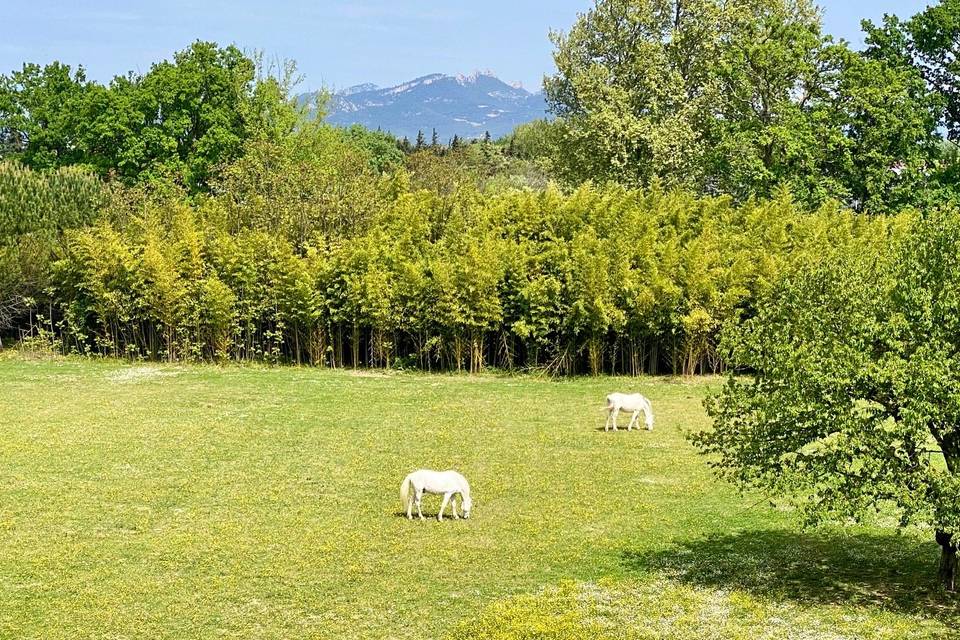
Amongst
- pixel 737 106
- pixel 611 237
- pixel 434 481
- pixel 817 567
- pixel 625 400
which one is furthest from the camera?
pixel 737 106

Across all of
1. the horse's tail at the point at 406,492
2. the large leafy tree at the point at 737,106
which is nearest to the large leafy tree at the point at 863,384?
the horse's tail at the point at 406,492

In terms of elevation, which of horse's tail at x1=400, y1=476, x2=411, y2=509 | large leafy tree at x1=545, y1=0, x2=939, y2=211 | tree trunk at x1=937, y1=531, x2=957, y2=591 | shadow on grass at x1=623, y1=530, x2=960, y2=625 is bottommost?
shadow on grass at x1=623, y1=530, x2=960, y2=625

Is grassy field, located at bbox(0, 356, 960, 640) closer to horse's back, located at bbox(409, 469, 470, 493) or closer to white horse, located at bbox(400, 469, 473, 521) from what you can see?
white horse, located at bbox(400, 469, 473, 521)

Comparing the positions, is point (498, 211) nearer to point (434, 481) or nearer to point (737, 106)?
point (737, 106)

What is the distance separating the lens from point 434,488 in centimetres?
1466

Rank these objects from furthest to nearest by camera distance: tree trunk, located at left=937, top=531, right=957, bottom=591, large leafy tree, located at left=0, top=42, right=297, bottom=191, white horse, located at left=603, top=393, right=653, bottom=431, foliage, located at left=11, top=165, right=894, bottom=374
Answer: large leafy tree, located at left=0, top=42, right=297, bottom=191 < foliage, located at left=11, top=165, right=894, bottom=374 < white horse, located at left=603, top=393, right=653, bottom=431 < tree trunk, located at left=937, top=531, right=957, bottom=591

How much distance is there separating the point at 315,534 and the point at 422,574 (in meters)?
2.21

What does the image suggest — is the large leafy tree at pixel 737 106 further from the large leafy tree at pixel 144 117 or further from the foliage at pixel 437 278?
the large leafy tree at pixel 144 117

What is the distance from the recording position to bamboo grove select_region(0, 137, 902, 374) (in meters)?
28.2

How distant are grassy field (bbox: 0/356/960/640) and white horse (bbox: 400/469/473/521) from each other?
309mm

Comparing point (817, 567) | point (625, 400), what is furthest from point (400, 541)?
point (625, 400)

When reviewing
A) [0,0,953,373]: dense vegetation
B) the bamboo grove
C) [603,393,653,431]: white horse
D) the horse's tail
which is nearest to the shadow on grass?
the horse's tail

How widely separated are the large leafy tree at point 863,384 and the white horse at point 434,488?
14.6 feet

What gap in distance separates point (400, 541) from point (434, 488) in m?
1.13
